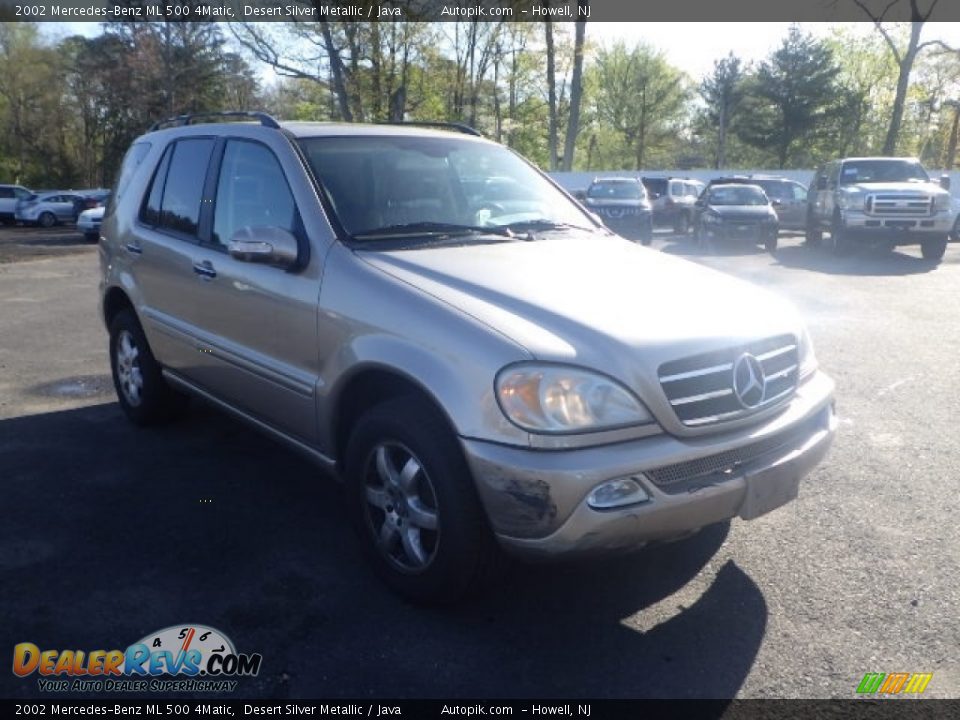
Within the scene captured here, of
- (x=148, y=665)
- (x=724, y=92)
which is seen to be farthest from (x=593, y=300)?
(x=724, y=92)

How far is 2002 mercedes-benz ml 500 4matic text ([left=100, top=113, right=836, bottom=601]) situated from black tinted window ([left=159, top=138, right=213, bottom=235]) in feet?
0.06

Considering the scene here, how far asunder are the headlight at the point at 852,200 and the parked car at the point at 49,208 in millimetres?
26807

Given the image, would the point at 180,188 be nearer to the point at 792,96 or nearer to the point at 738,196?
the point at 738,196

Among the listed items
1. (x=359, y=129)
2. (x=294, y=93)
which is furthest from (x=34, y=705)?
(x=294, y=93)

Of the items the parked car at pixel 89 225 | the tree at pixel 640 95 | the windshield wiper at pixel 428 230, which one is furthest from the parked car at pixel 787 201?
the tree at pixel 640 95

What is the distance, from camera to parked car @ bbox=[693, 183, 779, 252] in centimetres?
1800

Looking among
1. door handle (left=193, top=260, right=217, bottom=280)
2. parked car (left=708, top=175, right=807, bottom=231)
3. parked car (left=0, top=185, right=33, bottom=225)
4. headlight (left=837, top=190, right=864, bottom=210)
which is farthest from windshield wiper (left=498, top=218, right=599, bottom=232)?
parked car (left=0, top=185, right=33, bottom=225)

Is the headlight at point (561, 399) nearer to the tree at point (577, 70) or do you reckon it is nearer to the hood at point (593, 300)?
the hood at point (593, 300)

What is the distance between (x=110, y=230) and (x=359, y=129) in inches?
90.3

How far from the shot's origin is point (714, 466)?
295 cm

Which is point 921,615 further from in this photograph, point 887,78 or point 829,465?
point 887,78

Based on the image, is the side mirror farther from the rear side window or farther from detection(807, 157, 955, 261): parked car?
detection(807, 157, 955, 261): parked car

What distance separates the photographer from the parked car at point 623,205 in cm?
1711

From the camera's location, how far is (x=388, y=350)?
10.3 ft
